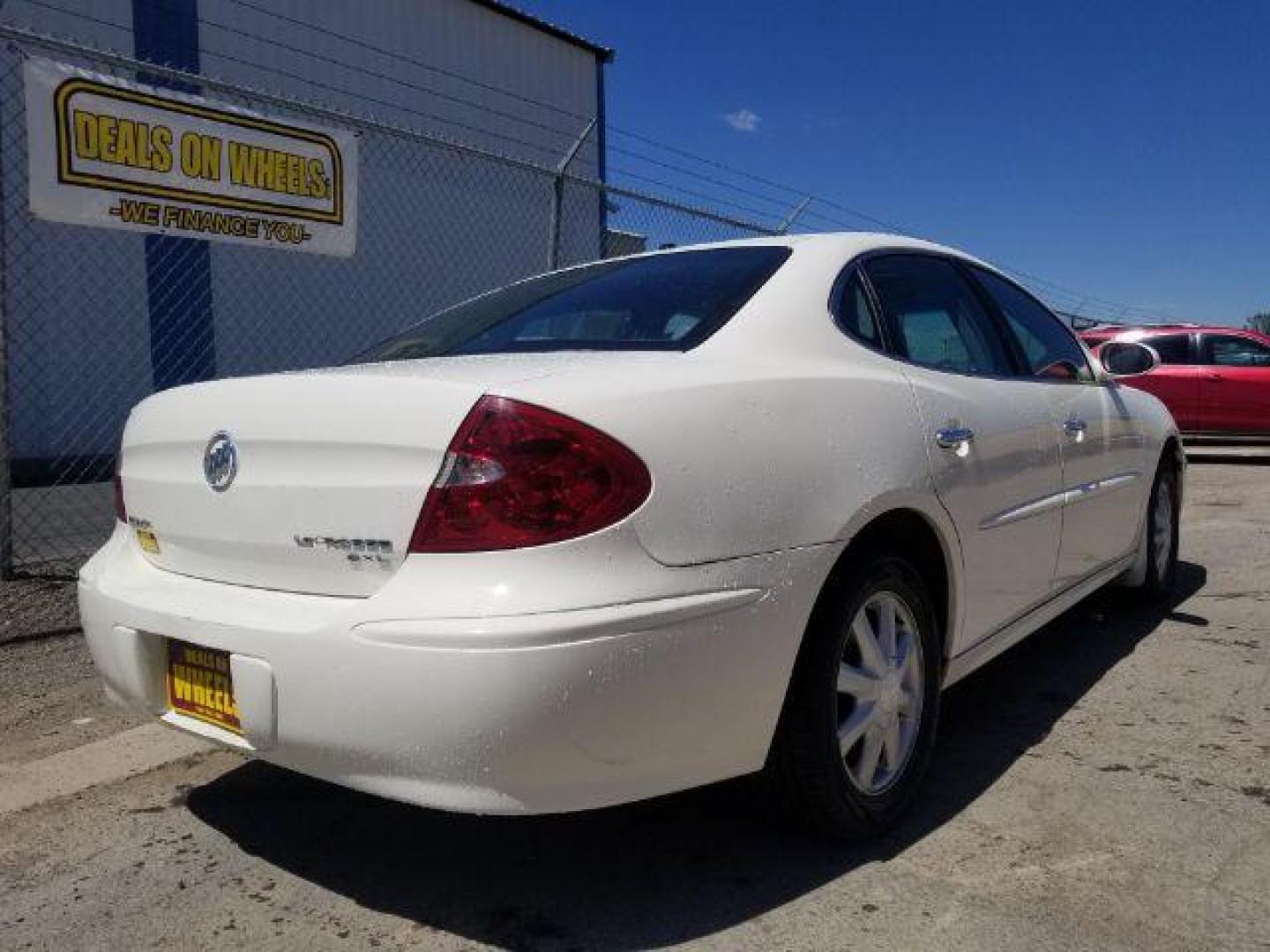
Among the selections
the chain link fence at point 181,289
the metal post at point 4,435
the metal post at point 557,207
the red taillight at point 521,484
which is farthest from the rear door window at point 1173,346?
the red taillight at point 521,484

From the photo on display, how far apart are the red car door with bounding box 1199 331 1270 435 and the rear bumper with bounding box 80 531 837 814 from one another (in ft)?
38.4

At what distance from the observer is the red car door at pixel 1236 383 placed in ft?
39.1

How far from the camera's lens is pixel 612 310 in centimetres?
271

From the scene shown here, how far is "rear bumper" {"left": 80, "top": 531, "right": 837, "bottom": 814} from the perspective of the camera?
71.4 inches

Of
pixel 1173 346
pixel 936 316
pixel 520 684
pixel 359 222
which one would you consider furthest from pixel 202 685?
pixel 1173 346

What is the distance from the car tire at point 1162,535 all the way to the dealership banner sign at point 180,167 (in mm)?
4419

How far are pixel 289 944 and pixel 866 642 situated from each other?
1.38 metres

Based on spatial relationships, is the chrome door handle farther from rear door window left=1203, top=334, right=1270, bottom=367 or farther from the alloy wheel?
rear door window left=1203, top=334, right=1270, bottom=367

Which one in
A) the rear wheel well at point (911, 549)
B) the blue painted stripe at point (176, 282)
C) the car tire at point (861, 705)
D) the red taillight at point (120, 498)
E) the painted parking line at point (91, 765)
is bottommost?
the painted parking line at point (91, 765)

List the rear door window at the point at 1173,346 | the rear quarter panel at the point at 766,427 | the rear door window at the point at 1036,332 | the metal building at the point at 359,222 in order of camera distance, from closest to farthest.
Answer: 1. the rear quarter panel at the point at 766,427
2. the rear door window at the point at 1036,332
3. the metal building at the point at 359,222
4. the rear door window at the point at 1173,346

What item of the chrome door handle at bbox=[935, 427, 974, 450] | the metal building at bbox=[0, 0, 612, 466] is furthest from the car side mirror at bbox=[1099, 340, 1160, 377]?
the metal building at bbox=[0, 0, 612, 466]

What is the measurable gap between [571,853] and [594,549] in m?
0.93

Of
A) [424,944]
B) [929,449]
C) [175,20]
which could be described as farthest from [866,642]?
[175,20]

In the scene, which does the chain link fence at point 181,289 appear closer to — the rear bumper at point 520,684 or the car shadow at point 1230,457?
the rear bumper at point 520,684
